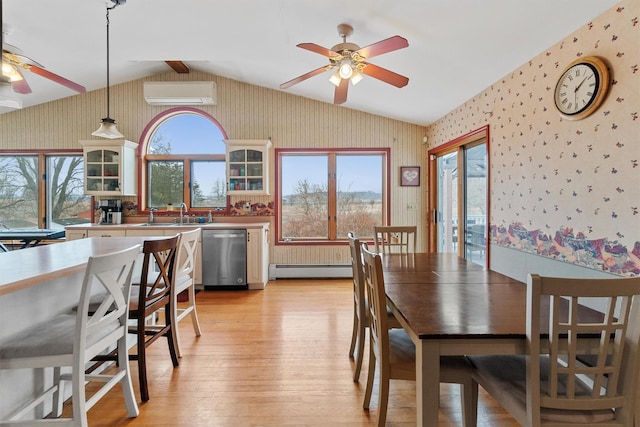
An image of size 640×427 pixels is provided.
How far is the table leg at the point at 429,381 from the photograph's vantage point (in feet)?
3.93

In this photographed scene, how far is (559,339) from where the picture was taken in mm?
1183

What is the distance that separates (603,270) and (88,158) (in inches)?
232

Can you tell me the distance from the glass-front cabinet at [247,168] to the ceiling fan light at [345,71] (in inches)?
89.6

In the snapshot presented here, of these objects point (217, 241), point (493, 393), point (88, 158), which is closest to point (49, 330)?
point (493, 393)

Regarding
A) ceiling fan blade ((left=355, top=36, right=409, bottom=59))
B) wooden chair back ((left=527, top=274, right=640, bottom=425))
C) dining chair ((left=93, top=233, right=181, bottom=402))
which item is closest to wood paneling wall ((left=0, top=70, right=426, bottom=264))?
ceiling fan blade ((left=355, top=36, right=409, bottom=59))

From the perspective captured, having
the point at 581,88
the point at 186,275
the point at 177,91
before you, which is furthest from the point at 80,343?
the point at 177,91

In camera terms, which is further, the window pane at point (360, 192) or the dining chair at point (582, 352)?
the window pane at point (360, 192)

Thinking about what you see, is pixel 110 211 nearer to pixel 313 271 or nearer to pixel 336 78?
pixel 313 271

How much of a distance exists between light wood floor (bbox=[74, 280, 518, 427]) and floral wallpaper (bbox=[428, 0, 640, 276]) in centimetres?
120

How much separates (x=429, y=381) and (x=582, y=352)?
0.56 metres

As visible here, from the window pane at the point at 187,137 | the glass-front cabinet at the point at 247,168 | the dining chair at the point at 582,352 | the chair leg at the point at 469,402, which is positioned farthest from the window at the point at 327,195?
the dining chair at the point at 582,352

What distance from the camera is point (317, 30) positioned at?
9.36ft

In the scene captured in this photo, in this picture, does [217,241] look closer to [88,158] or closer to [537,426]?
[88,158]

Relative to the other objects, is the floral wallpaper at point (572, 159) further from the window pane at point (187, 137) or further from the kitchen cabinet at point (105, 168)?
the kitchen cabinet at point (105, 168)
